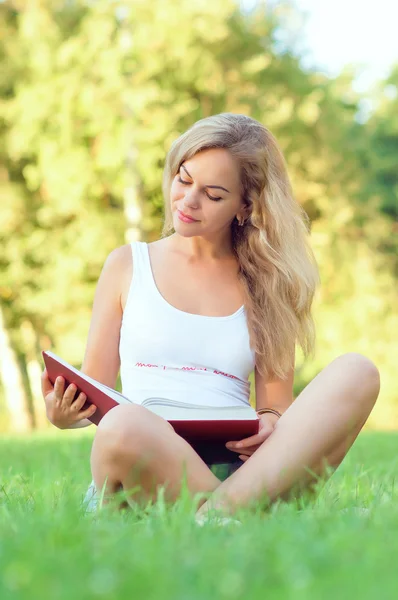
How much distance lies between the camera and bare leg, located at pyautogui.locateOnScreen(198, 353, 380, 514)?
236 cm

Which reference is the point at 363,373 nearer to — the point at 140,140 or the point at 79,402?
the point at 79,402

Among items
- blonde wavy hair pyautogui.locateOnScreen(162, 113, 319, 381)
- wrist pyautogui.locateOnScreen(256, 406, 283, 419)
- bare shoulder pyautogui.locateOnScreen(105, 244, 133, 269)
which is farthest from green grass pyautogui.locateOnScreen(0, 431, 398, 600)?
bare shoulder pyautogui.locateOnScreen(105, 244, 133, 269)

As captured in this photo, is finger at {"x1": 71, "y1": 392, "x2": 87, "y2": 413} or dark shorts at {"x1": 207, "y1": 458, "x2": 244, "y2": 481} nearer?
finger at {"x1": 71, "y1": 392, "x2": 87, "y2": 413}

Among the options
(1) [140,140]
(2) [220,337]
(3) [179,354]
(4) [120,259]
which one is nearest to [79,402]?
(3) [179,354]

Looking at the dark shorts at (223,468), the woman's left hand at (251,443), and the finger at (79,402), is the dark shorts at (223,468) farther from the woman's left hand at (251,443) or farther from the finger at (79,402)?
the finger at (79,402)

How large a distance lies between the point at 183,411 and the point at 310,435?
347mm

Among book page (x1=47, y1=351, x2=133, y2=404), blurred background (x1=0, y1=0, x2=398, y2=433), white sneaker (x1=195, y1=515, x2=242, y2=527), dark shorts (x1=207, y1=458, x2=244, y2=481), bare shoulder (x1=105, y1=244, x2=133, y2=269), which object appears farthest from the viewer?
blurred background (x1=0, y1=0, x2=398, y2=433)

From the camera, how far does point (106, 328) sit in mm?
2910

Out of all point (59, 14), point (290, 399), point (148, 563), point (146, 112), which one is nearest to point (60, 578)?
point (148, 563)

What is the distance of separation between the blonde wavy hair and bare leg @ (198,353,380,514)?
0.46m

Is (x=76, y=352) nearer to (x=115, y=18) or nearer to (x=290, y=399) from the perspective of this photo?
(x=115, y=18)

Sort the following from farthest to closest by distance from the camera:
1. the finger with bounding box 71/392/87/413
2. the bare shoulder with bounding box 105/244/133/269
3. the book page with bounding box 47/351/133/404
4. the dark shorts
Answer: the bare shoulder with bounding box 105/244/133/269 < the dark shorts < the finger with bounding box 71/392/87/413 < the book page with bounding box 47/351/133/404

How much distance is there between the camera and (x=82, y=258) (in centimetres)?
1377

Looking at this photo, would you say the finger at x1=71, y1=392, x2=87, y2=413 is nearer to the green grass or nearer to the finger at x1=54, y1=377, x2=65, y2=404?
the finger at x1=54, y1=377, x2=65, y2=404
